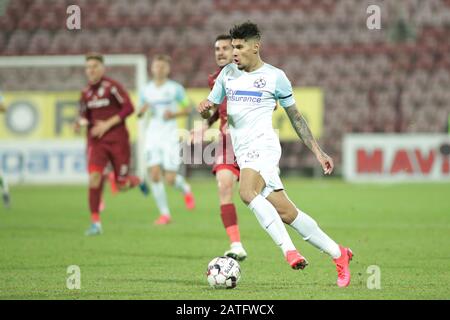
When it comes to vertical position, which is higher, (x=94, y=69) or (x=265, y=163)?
(x=94, y=69)

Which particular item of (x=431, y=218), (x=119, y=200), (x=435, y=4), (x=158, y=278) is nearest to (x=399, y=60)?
(x=435, y=4)

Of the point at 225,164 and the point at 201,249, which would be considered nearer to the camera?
the point at 225,164

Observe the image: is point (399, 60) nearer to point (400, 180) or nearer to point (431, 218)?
point (400, 180)

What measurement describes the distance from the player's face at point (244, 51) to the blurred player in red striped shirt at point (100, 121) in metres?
4.72

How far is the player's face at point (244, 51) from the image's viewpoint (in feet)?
23.1

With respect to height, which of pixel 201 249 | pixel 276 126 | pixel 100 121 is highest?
pixel 100 121

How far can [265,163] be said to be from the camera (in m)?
7.08

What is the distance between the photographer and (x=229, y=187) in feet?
29.8

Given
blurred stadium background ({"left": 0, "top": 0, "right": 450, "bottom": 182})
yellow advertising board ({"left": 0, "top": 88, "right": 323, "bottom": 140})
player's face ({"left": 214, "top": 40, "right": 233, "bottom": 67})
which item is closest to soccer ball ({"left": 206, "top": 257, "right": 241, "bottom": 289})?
player's face ({"left": 214, "top": 40, "right": 233, "bottom": 67})

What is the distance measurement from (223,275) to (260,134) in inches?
43.1

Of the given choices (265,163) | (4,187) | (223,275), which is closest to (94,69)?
(4,187)

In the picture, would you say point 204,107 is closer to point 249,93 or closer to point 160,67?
point 249,93

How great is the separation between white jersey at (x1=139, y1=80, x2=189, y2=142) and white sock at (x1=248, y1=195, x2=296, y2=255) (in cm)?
714
